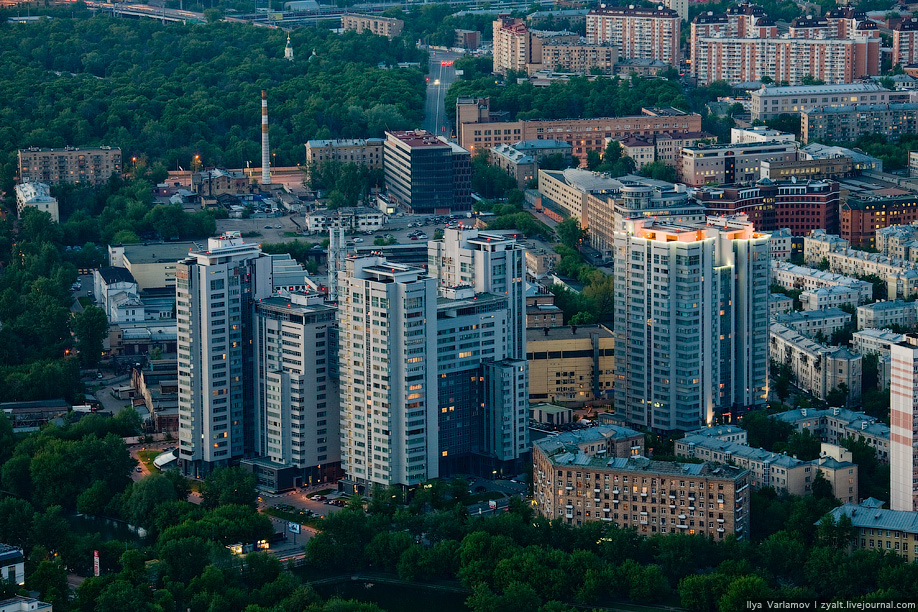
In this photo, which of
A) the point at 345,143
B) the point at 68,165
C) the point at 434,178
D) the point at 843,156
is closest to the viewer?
the point at 434,178

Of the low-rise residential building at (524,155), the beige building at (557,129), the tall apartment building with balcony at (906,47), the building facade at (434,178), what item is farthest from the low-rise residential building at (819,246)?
the tall apartment building with balcony at (906,47)

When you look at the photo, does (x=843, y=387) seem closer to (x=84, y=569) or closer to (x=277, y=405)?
(x=277, y=405)

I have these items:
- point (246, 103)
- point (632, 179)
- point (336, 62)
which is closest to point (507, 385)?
point (632, 179)

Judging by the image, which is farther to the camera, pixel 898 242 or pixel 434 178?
Result: pixel 434 178

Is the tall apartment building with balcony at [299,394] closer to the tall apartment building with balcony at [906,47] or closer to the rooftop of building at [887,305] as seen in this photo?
the rooftop of building at [887,305]

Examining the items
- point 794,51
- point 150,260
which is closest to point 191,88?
point 794,51

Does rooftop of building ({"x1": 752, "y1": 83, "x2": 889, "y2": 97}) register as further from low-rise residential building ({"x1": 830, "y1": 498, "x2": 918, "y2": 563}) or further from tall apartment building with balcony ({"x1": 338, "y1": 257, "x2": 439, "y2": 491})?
low-rise residential building ({"x1": 830, "y1": 498, "x2": 918, "y2": 563})

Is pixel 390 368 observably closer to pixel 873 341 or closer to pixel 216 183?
pixel 873 341
